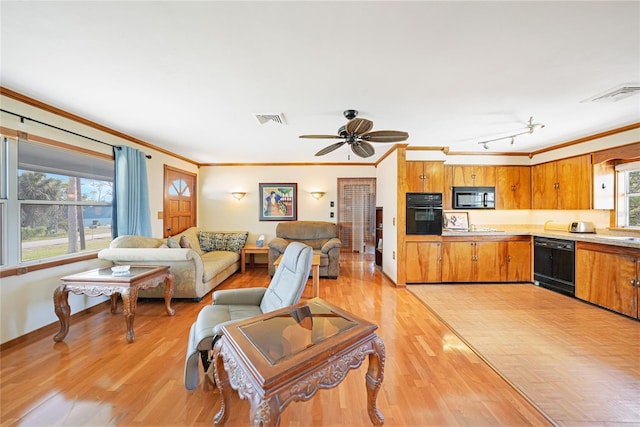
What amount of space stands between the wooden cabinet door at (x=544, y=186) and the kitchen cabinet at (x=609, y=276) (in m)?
1.07

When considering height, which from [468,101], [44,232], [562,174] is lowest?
[44,232]

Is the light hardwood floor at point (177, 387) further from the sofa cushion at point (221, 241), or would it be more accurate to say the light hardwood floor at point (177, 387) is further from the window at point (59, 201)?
the sofa cushion at point (221, 241)

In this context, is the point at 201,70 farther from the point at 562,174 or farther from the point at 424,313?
the point at 562,174

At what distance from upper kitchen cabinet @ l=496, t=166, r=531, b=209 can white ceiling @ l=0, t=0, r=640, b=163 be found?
1.54m

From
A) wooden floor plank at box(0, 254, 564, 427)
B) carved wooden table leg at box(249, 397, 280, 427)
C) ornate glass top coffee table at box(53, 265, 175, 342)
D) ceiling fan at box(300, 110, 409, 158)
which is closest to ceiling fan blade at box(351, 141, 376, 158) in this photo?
ceiling fan at box(300, 110, 409, 158)

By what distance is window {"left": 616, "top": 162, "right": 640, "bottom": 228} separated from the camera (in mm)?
3469

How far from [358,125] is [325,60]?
72 cm

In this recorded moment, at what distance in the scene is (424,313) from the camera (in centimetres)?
312

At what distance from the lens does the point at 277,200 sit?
5859 mm

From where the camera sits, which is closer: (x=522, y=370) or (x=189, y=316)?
(x=522, y=370)

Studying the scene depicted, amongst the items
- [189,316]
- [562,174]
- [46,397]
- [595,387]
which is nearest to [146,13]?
[46,397]

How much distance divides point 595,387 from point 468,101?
2.59 metres

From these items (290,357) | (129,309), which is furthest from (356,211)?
(290,357)

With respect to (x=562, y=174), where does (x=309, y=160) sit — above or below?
above
